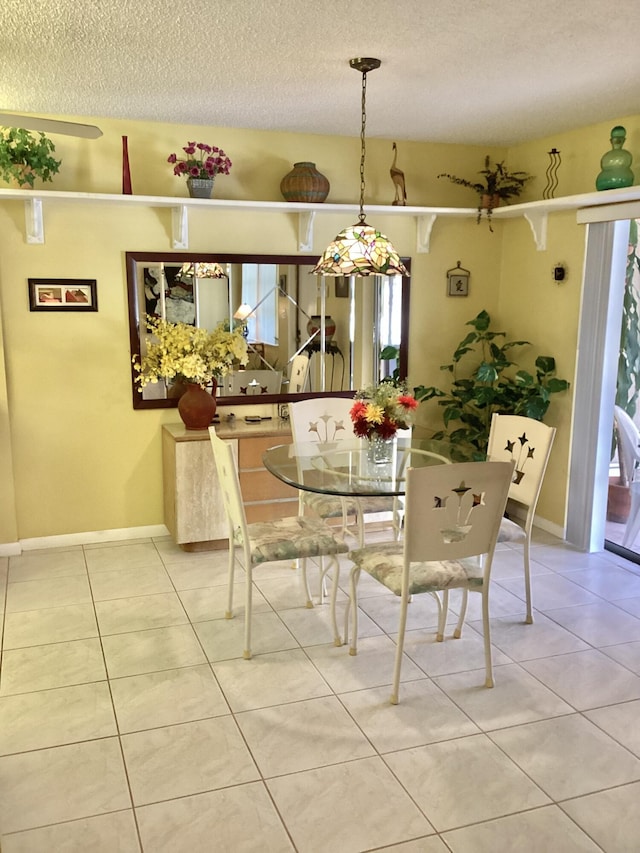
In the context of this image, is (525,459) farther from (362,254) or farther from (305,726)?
(305,726)

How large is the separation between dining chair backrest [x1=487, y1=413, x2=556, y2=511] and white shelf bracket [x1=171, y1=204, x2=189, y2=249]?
2091 millimetres

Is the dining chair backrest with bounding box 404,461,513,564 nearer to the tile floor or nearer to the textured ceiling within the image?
the tile floor

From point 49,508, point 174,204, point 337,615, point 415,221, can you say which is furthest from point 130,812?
point 415,221

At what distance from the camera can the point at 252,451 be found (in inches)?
171

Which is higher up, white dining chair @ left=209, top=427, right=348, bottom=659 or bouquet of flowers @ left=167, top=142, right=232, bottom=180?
bouquet of flowers @ left=167, top=142, right=232, bottom=180

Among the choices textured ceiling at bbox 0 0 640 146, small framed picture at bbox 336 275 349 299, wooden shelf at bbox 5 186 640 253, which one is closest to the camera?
textured ceiling at bbox 0 0 640 146

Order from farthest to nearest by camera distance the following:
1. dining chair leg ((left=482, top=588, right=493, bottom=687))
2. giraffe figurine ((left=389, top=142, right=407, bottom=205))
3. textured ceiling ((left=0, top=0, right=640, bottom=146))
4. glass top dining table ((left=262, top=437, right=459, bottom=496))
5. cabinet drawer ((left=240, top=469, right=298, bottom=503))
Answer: giraffe figurine ((left=389, top=142, right=407, bottom=205)) < cabinet drawer ((left=240, top=469, right=298, bottom=503)) < glass top dining table ((left=262, top=437, right=459, bottom=496)) < dining chair leg ((left=482, top=588, right=493, bottom=687)) < textured ceiling ((left=0, top=0, right=640, bottom=146))

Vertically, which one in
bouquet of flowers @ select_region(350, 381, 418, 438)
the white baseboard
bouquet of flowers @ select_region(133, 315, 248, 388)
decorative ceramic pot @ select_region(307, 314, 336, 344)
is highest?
decorative ceramic pot @ select_region(307, 314, 336, 344)

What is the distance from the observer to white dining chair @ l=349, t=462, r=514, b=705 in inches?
102

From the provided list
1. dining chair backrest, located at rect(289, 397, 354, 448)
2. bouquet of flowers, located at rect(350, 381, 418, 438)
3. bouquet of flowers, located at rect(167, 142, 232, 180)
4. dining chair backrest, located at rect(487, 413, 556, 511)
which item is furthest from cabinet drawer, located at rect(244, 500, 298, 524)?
bouquet of flowers, located at rect(167, 142, 232, 180)

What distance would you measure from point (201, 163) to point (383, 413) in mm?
1930

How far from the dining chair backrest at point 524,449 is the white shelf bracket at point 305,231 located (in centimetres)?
173

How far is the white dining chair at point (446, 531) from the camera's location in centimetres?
260

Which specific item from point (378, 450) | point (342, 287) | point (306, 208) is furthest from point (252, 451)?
point (306, 208)
